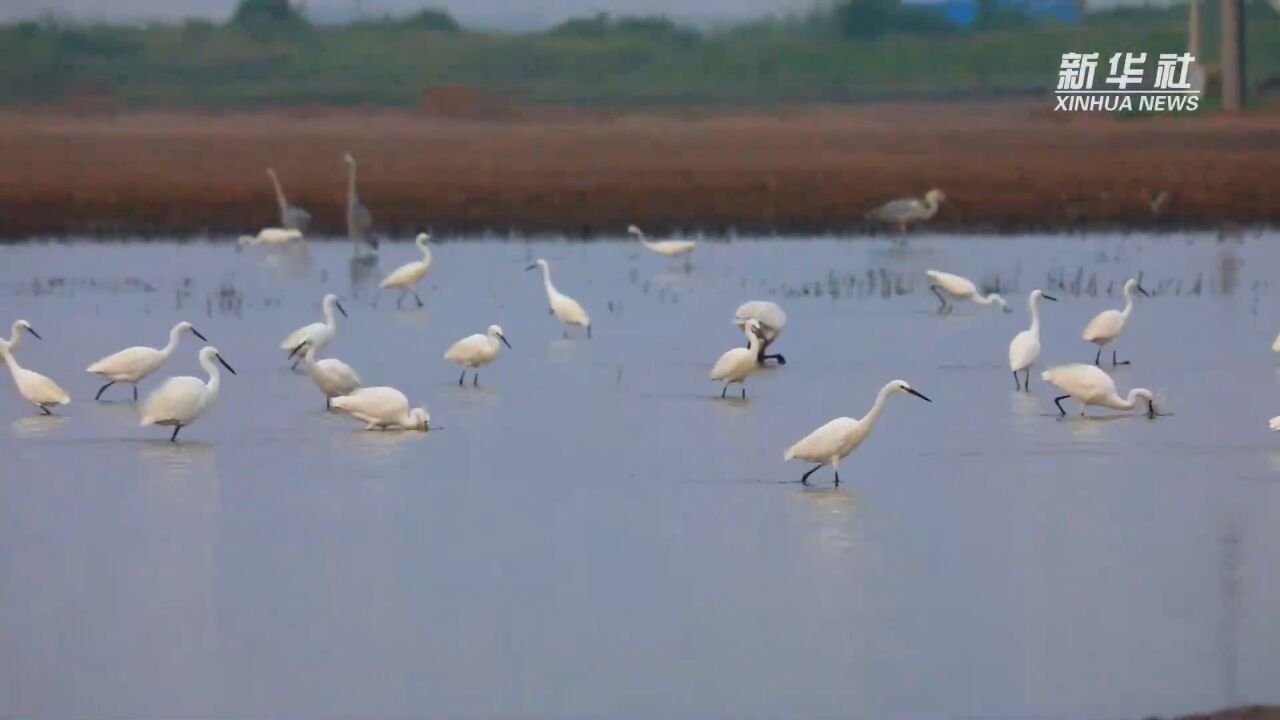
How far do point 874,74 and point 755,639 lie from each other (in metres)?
37.0

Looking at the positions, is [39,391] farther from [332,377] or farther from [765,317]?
[765,317]

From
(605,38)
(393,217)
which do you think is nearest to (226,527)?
(393,217)

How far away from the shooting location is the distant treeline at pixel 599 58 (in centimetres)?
4319

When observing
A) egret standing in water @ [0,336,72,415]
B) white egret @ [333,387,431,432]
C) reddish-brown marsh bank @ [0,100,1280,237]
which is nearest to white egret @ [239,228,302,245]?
reddish-brown marsh bank @ [0,100,1280,237]

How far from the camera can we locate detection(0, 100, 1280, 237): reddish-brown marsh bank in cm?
2753

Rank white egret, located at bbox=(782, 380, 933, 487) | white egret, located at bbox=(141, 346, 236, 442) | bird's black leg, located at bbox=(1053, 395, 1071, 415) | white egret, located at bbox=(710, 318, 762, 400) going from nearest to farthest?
white egret, located at bbox=(782, 380, 933, 487) → white egret, located at bbox=(141, 346, 236, 442) → bird's black leg, located at bbox=(1053, 395, 1071, 415) → white egret, located at bbox=(710, 318, 762, 400)

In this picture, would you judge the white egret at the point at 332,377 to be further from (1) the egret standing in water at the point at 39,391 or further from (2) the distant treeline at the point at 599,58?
(2) the distant treeline at the point at 599,58

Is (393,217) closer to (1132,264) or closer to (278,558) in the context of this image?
(1132,264)

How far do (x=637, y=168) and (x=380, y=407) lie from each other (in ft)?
76.2

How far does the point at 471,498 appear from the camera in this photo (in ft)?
32.5

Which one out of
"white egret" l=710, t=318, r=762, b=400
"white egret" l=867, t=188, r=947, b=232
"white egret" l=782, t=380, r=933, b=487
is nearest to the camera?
"white egret" l=782, t=380, r=933, b=487

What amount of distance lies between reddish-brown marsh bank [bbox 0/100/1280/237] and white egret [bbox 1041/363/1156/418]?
14344 millimetres

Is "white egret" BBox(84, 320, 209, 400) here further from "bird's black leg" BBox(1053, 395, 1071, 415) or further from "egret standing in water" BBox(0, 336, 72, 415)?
"bird's black leg" BBox(1053, 395, 1071, 415)

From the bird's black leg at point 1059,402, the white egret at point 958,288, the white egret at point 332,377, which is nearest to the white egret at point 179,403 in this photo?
the white egret at point 332,377
